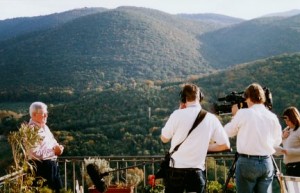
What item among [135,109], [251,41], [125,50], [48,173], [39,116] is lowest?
[48,173]

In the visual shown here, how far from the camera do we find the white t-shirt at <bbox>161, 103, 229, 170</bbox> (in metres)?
3.40

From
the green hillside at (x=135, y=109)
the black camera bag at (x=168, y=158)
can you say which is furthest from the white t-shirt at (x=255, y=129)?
the green hillside at (x=135, y=109)

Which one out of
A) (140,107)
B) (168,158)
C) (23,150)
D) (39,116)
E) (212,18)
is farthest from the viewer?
(212,18)

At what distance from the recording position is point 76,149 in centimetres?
2541

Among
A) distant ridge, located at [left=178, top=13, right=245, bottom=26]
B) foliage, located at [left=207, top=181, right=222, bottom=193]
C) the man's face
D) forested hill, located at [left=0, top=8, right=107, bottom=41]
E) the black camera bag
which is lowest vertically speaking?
foliage, located at [left=207, top=181, right=222, bottom=193]

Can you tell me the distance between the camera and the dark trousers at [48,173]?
4.59 metres

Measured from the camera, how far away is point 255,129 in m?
3.53

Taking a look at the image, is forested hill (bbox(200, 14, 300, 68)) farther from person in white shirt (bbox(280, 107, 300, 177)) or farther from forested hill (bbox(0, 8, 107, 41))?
person in white shirt (bbox(280, 107, 300, 177))

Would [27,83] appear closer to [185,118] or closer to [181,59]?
[181,59]

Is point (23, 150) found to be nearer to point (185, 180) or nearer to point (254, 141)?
point (185, 180)

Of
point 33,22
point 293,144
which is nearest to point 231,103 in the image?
point 293,144

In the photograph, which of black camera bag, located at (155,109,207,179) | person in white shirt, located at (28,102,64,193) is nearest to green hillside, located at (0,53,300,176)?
person in white shirt, located at (28,102,64,193)

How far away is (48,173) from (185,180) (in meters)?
1.70

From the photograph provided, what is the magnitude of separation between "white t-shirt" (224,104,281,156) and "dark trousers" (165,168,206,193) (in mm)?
400
